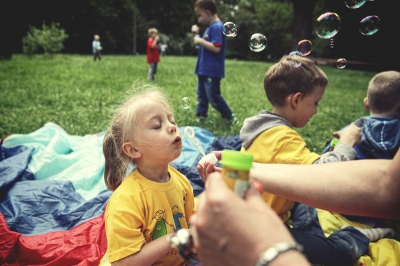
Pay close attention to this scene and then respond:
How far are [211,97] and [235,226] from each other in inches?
159

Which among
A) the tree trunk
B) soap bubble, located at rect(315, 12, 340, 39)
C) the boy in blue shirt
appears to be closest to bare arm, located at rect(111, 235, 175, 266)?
soap bubble, located at rect(315, 12, 340, 39)

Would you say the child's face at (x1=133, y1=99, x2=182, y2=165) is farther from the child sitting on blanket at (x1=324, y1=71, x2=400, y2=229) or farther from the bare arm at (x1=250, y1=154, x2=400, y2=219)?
the child sitting on blanket at (x1=324, y1=71, x2=400, y2=229)

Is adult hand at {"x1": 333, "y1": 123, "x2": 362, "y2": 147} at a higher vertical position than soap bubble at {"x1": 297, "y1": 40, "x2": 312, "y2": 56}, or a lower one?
lower

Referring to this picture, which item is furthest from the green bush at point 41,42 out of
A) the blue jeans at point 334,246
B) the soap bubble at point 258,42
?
the blue jeans at point 334,246

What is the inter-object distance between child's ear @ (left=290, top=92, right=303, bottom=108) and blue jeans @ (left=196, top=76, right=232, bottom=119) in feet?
8.58

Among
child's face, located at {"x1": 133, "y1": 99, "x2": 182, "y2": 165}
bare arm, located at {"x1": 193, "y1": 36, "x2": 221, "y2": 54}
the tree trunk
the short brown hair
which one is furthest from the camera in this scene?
the tree trunk

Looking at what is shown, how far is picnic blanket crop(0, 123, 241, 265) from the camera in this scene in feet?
6.30

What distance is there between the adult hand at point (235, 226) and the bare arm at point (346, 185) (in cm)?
49

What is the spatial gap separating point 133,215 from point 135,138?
39 centimetres

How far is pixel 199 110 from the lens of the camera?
4941 mm

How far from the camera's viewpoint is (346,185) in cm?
115

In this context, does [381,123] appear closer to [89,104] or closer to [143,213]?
[143,213]

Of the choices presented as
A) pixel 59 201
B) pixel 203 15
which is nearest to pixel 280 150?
pixel 59 201

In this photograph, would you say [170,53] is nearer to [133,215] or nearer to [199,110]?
[199,110]
